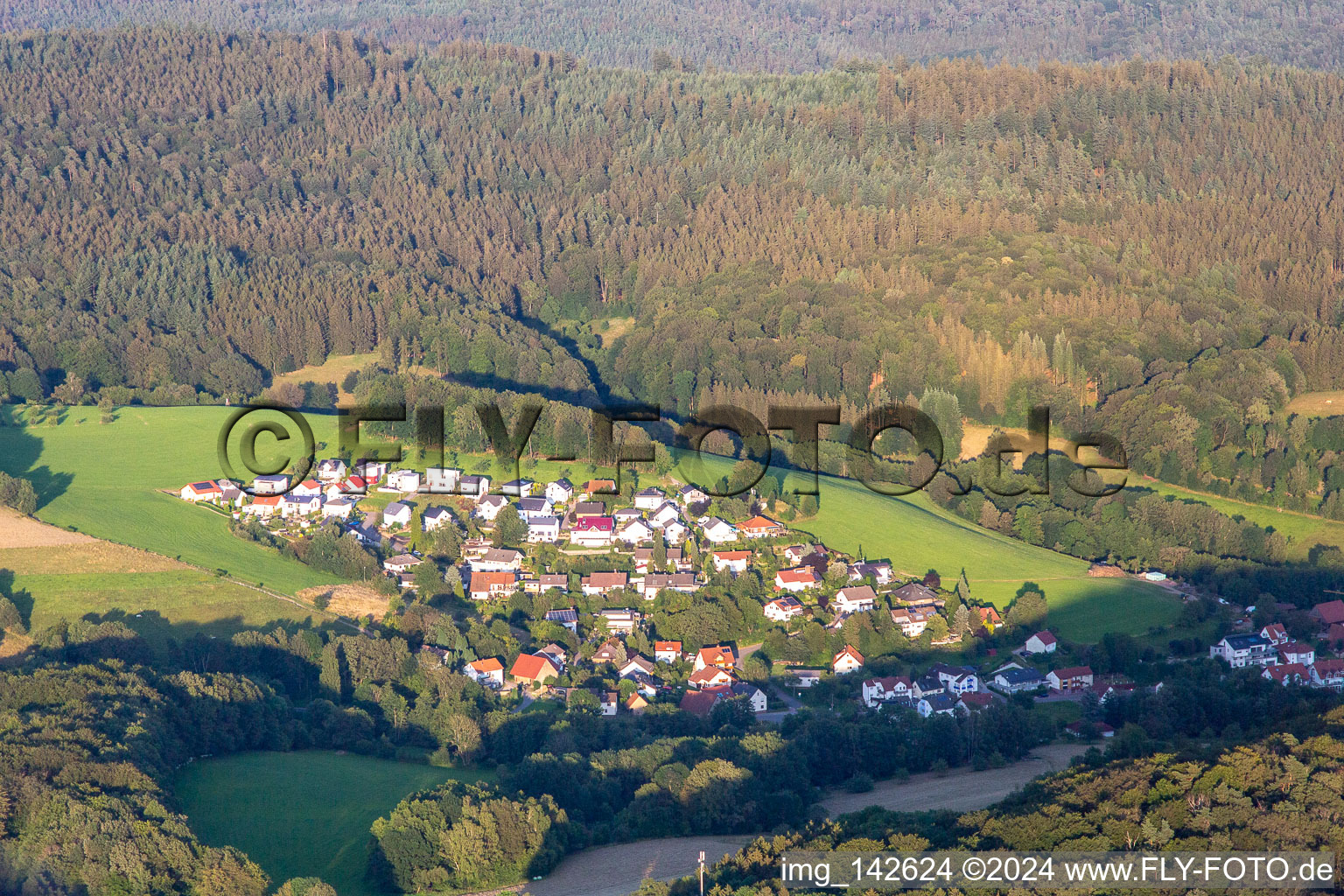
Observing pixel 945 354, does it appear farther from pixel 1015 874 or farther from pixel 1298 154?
pixel 1015 874

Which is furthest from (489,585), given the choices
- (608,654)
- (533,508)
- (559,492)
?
(559,492)

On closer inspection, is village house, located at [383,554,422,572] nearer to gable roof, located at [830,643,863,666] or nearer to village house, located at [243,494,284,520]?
village house, located at [243,494,284,520]

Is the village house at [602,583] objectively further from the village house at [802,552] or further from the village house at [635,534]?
the village house at [802,552]

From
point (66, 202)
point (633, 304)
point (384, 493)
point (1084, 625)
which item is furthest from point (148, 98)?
point (1084, 625)

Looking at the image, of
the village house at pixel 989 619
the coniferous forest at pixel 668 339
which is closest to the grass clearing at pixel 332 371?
the coniferous forest at pixel 668 339

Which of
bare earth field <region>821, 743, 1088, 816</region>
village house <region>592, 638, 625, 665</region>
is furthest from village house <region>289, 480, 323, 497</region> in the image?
bare earth field <region>821, 743, 1088, 816</region>
